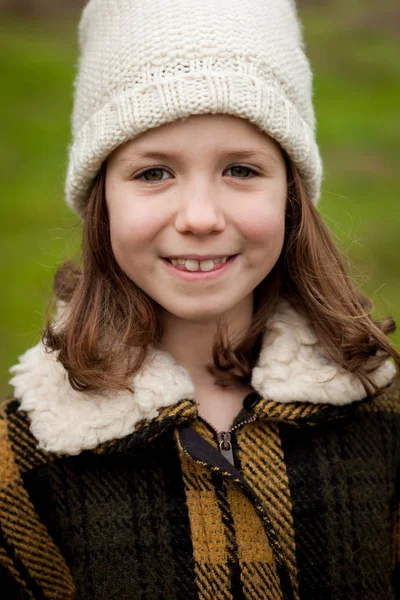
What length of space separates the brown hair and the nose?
1.04 ft

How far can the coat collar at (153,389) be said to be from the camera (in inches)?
75.9

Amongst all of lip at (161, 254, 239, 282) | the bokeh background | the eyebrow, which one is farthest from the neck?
the bokeh background

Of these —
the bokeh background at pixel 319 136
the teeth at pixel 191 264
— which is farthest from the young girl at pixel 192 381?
the bokeh background at pixel 319 136

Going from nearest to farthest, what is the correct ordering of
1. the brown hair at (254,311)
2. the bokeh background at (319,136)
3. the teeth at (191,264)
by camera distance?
the teeth at (191,264), the brown hair at (254,311), the bokeh background at (319,136)

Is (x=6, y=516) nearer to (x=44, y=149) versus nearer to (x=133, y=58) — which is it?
(x=133, y=58)

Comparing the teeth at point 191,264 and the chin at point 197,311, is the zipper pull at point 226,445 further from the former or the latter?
the teeth at point 191,264

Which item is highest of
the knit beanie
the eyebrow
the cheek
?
the knit beanie

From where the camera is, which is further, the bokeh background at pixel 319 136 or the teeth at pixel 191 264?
the bokeh background at pixel 319 136

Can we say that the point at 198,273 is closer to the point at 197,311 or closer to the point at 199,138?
the point at 197,311

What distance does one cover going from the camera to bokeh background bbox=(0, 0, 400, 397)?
5449 mm

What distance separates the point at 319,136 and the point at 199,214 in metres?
6.01

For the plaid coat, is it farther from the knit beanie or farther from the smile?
the knit beanie

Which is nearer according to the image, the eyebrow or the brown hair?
the eyebrow

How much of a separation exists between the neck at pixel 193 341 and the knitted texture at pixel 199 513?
209 mm
